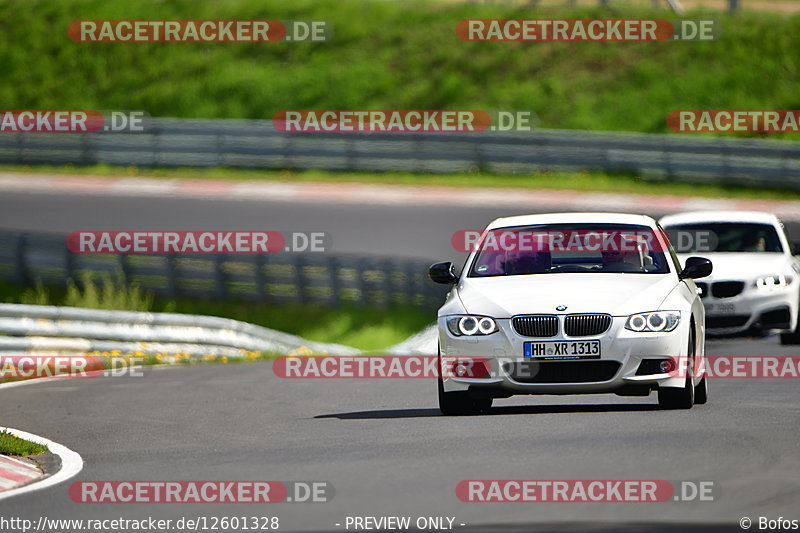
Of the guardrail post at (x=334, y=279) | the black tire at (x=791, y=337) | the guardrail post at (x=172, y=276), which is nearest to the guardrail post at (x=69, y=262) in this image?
the guardrail post at (x=172, y=276)

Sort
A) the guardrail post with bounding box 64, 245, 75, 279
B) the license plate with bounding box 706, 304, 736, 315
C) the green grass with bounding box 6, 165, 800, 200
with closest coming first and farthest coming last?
the license plate with bounding box 706, 304, 736, 315 < the guardrail post with bounding box 64, 245, 75, 279 < the green grass with bounding box 6, 165, 800, 200

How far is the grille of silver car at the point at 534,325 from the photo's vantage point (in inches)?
442

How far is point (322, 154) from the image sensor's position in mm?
39281

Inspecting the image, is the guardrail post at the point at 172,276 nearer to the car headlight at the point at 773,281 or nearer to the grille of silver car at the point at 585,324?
the car headlight at the point at 773,281

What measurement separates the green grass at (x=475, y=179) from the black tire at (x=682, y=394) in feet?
79.9

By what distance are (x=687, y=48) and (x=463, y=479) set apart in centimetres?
3923

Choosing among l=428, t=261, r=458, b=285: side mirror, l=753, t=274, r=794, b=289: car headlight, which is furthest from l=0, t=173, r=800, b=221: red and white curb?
l=428, t=261, r=458, b=285: side mirror

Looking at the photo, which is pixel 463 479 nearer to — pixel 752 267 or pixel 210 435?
pixel 210 435

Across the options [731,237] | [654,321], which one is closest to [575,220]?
[654,321]

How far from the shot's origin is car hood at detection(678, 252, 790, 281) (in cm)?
1714

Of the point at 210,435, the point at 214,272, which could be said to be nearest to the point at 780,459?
the point at 210,435

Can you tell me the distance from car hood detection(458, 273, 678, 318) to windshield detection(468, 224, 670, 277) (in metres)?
0.23

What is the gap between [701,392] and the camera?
41.2 feet

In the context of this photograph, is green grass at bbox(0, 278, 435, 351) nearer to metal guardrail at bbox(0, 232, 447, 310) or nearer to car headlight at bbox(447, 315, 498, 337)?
metal guardrail at bbox(0, 232, 447, 310)
